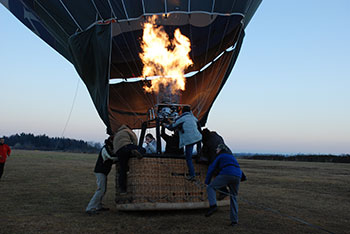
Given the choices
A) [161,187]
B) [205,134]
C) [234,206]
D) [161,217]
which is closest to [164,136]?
[205,134]

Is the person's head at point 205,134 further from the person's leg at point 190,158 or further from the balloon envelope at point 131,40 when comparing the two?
the balloon envelope at point 131,40

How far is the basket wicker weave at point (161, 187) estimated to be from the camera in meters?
5.31

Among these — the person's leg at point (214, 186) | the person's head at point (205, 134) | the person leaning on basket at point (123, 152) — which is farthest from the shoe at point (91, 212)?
the person's head at point (205, 134)

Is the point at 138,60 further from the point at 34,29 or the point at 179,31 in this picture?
the point at 34,29

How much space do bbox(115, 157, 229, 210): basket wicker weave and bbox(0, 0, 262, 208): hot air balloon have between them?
19 mm

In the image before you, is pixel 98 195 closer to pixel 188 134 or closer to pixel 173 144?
pixel 173 144

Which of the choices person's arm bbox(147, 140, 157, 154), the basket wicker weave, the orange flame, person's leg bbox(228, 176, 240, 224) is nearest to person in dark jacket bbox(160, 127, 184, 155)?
person's arm bbox(147, 140, 157, 154)

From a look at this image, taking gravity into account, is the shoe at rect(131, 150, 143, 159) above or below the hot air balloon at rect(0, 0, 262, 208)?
below

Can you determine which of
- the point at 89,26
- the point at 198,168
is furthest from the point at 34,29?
the point at 198,168

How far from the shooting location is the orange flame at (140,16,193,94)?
22.7 feet

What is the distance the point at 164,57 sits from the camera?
7344mm

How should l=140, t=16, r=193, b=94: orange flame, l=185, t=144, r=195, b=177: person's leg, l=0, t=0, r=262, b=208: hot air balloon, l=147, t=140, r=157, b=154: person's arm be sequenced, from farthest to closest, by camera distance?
l=140, t=16, r=193, b=94: orange flame → l=147, t=140, r=157, b=154: person's arm → l=0, t=0, r=262, b=208: hot air balloon → l=185, t=144, r=195, b=177: person's leg

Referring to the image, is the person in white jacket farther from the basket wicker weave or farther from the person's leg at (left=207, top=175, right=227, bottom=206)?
the person's leg at (left=207, top=175, right=227, bottom=206)

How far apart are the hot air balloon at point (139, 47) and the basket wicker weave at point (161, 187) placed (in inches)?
0.8
